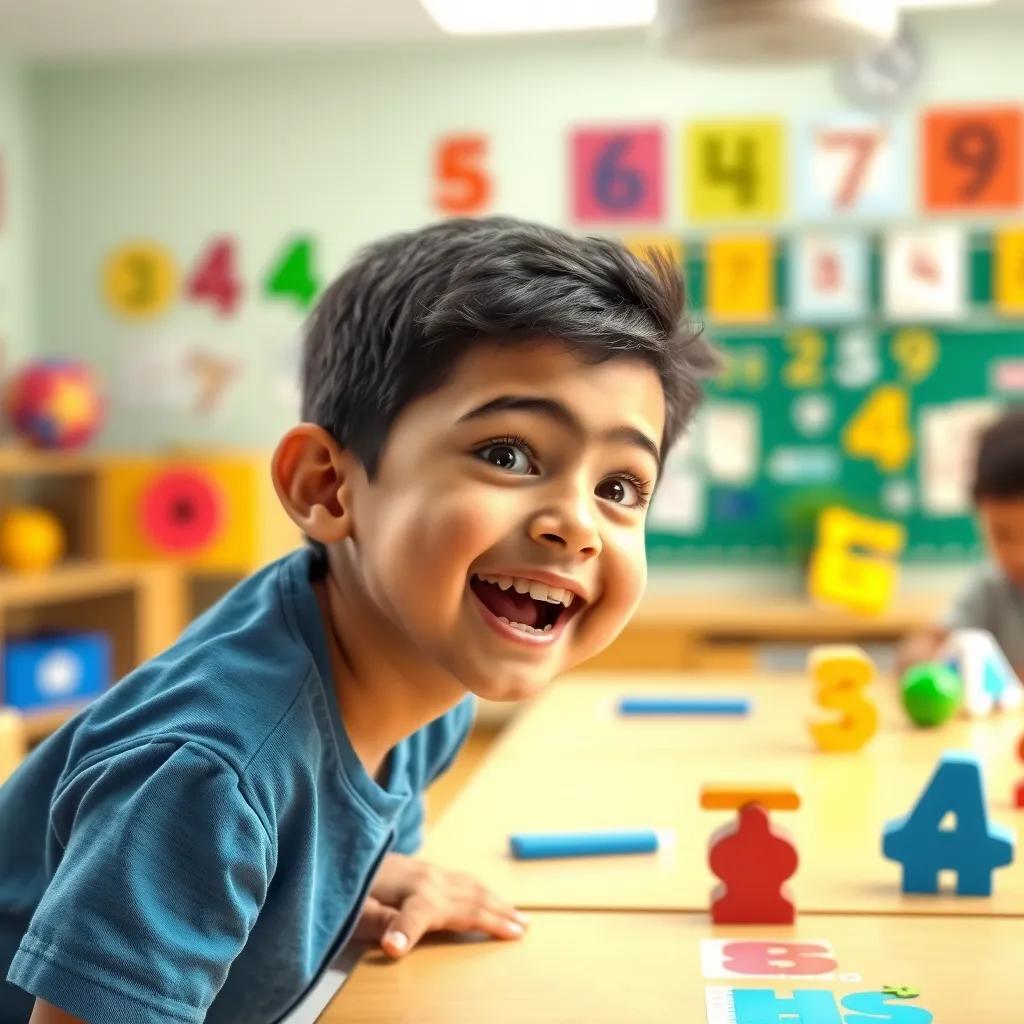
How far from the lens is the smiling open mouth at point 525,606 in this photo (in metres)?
0.75

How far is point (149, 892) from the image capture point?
25.7 inches

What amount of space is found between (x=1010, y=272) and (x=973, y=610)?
172 centimetres

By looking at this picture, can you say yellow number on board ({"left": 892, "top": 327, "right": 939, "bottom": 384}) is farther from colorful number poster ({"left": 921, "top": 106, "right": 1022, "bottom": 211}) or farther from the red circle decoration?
the red circle decoration

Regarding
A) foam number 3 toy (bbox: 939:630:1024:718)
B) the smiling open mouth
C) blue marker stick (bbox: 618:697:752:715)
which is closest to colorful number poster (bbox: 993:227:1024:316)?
foam number 3 toy (bbox: 939:630:1024:718)

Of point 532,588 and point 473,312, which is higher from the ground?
point 473,312

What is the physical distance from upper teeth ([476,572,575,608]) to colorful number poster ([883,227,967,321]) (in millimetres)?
3180

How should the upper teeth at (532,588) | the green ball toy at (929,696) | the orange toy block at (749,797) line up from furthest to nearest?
1. the green ball toy at (929,696)
2. the orange toy block at (749,797)
3. the upper teeth at (532,588)

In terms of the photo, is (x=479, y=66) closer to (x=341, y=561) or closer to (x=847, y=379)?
(x=847, y=379)

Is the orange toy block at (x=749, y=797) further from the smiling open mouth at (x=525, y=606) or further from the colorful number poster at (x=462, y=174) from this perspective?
the colorful number poster at (x=462, y=174)

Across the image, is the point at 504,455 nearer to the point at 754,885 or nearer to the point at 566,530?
the point at 566,530

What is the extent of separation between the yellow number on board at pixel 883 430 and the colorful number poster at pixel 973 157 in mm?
520

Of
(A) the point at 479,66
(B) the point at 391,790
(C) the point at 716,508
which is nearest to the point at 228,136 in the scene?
(A) the point at 479,66

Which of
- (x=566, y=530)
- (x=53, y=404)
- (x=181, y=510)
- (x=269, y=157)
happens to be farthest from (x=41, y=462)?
(x=566, y=530)

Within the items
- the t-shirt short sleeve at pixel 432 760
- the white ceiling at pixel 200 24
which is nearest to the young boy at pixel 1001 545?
the t-shirt short sleeve at pixel 432 760
